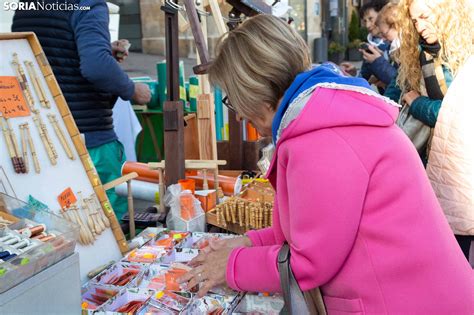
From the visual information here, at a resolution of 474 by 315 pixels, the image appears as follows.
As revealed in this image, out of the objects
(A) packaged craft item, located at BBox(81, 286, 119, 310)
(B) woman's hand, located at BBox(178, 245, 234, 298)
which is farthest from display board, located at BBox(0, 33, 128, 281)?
(B) woman's hand, located at BBox(178, 245, 234, 298)

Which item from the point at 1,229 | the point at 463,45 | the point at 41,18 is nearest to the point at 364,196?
the point at 1,229

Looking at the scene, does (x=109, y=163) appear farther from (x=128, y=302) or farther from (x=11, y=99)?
(x=128, y=302)

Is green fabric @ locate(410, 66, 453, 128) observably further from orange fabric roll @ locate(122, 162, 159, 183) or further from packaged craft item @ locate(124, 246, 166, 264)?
orange fabric roll @ locate(122, 162, 159, 183)

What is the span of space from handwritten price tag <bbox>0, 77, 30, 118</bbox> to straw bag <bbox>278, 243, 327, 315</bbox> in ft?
3.03

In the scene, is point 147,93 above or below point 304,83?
below

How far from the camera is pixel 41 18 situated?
2215mm

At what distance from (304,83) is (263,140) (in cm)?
206

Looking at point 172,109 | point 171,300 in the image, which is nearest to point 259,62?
point 171,300

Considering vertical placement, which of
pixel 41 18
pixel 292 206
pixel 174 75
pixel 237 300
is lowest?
pixel 237 300

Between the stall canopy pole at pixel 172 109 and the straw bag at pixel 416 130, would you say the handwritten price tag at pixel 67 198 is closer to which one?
the stall canopy pole at pixel 172 109

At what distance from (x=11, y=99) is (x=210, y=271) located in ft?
2.65

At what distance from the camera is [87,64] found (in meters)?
2.21

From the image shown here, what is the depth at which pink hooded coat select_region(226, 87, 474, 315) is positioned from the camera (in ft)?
3.23

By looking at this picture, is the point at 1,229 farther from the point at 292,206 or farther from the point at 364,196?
the point at 364,196
